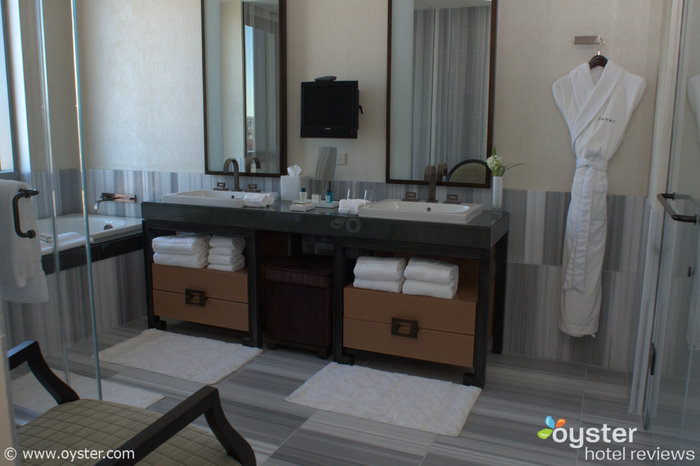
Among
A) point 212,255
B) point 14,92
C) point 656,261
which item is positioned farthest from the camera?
point 212,255

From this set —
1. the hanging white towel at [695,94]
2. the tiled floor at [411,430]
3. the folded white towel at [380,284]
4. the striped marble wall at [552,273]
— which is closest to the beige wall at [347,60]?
the striped marble wall at [552,273]

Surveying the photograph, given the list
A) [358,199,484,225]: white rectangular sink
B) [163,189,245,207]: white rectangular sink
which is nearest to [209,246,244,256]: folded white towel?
[163,189,245,207]: white rectangular sink

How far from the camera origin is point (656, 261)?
8.20 feet

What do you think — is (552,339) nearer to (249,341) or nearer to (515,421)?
(515,421)

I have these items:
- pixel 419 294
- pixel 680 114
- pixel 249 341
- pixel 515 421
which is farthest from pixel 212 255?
pixel 680 114

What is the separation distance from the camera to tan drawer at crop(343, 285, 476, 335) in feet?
9.70

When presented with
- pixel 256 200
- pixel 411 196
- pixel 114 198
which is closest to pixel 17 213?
pixel 256 200

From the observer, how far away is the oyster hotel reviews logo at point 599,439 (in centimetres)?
238

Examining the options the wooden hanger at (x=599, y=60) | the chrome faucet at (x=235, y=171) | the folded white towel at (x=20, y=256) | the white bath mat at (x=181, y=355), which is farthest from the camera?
the chrome faucet at (x=235, y=171)

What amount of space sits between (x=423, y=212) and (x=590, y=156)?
3.10 feet

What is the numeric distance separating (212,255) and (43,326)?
1.99 metres

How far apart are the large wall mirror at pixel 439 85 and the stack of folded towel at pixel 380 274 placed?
637 millimetres

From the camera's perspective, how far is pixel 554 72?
10.4 feet

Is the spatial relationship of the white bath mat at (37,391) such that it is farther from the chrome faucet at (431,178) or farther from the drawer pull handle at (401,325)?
the chrome faucet at (431,178)
